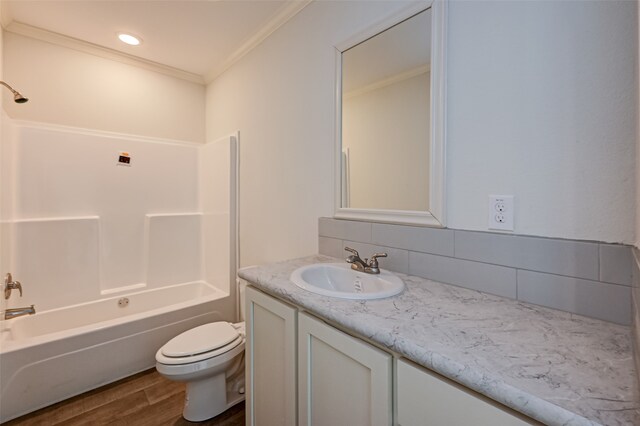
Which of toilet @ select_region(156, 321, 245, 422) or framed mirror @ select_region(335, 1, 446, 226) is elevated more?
framed mirror @ select_region(335, 1, 446, 226)

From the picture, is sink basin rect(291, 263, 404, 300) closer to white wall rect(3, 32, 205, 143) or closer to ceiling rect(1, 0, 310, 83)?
ceiling rect(1, 0, 310, 83)

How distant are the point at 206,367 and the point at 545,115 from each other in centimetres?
184

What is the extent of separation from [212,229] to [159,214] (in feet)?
1.64

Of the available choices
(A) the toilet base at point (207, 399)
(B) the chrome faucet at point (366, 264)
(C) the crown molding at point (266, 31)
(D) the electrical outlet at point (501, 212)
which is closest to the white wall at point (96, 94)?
(C) the crown molding at point (266, 31)

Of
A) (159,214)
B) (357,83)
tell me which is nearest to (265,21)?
(357,83)

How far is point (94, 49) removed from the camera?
7.82ft

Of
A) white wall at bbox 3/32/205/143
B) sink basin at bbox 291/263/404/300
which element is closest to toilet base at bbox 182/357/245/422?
sink basin at bbox 291/263/404/300

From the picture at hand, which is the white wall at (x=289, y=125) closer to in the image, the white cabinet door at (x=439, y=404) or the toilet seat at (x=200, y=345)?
the toilet seat at (x=200, y=345)

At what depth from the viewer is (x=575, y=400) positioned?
47cm

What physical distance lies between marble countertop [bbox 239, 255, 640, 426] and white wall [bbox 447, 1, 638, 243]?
277 mm

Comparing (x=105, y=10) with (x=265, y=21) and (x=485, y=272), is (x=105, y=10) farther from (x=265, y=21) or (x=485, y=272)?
(x=485, y=272)

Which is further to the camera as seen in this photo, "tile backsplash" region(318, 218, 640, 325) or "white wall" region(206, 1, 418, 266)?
"white wall" region(206, 1, 418, 266)

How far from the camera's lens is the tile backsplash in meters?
0.78

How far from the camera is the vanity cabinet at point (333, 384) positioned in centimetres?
60
